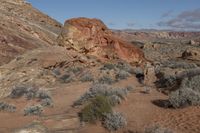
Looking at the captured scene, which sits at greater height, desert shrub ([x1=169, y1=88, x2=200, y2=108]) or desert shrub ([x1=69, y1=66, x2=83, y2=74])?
desert shrub ([x1=169, y1=88, x2=200, y2=108])

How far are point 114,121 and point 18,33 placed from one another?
23.8m

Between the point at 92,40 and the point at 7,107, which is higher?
the point at 92,40

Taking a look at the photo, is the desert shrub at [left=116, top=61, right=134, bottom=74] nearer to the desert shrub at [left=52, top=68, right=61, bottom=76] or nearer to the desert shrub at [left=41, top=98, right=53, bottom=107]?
the desert shrub at [left=52, top=68, right=61, bottom=76]

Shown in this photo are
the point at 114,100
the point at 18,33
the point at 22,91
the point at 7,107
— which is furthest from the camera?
the point at 18,33

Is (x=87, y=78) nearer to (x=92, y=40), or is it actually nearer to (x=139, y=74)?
(x=139, y=74)

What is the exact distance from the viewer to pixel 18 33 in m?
33.0

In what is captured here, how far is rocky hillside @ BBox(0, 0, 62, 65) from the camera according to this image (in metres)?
30.0

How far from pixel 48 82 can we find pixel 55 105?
21.4ft

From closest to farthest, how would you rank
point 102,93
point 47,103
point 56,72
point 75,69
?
point 102,93 → point 47,103 → point 56,72 → point 75,69

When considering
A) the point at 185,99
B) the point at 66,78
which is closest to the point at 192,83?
the point at 185,99

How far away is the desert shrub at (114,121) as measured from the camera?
1070 centimetres

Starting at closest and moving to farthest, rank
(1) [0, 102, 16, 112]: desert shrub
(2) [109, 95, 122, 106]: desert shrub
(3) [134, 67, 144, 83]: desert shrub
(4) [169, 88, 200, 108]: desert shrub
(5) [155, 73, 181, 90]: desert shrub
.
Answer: (4) [169, 88, 200, 108]: desert shrub < (2) [109, 95, 122, 106]: desert shrub < (1) [0, 102, 16, 112]: desert shrub < (5) [155, 73, 181, 90]: desert shrub < (3) [134, 67, 144, 83]: desert shrub

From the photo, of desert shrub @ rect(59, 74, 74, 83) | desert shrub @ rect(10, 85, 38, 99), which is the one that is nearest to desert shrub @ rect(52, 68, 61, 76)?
desert shrub @ rect(59, 74, 74, 83)

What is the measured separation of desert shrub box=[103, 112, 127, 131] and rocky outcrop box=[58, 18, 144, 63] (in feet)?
55.6
